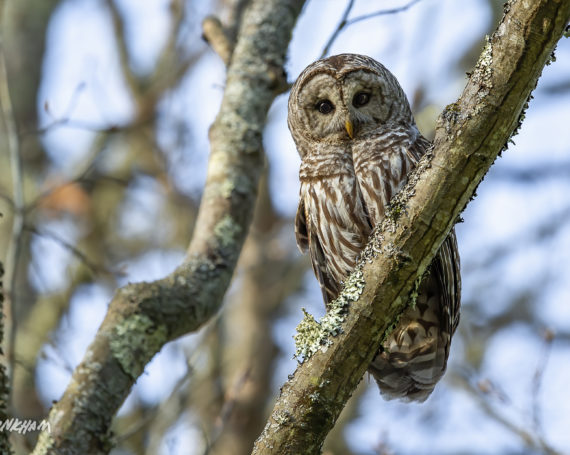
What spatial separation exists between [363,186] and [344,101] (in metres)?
0.75

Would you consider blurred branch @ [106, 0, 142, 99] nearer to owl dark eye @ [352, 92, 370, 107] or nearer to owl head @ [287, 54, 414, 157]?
Result: owl head @ [287, 54, 414, 157]

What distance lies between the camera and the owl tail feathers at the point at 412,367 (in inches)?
170

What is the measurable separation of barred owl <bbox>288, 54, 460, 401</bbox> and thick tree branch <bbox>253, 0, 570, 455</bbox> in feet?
3.99

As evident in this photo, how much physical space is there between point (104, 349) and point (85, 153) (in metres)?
7.18

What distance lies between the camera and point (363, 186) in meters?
4.06

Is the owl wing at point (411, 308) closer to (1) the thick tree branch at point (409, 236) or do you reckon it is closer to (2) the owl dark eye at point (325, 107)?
(2) the owl dark eye at point (325, 107)

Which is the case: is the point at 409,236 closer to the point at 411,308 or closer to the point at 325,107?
the point at 411,308

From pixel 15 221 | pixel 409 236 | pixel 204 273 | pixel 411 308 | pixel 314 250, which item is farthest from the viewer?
pixel 314 250

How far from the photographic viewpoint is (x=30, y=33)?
8680 mm

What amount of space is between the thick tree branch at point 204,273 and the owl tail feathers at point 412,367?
115 cm

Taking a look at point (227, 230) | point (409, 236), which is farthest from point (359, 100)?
point (409, 236)

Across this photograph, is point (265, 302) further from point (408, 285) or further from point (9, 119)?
point (408, 285)

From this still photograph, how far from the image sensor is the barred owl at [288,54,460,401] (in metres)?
4.06

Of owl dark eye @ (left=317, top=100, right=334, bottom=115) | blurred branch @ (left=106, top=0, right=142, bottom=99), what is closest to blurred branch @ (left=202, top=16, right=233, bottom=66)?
owl dark eye @ (left=317, top=100, right=334, bottom=115)
